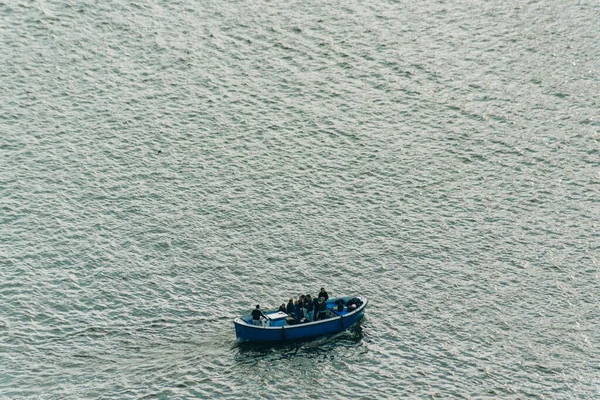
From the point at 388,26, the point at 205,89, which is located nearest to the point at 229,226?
the point at 205,89

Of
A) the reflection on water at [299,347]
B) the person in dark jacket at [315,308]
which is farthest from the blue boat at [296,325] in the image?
the person in dark jacket at [315,308]

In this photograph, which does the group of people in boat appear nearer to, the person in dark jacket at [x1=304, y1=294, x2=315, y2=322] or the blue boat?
the person in dark jacket at [x1=304, y1=294, x2=315, y2=322]

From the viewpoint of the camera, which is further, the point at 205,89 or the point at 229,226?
the point at 205,89

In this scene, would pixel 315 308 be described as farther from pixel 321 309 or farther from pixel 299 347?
pixel 299 347

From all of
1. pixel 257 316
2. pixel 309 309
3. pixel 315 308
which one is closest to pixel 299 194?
Answer: pixel 315 308

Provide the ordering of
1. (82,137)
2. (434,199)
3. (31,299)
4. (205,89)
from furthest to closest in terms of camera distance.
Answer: (205,89) < (82,137) < (434,199) < (31,299)

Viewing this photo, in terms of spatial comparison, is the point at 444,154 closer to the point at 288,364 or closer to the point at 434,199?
the point at 434,199

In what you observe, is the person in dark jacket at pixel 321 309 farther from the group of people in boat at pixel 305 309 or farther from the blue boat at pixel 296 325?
the blue boat at pixel 296 325
